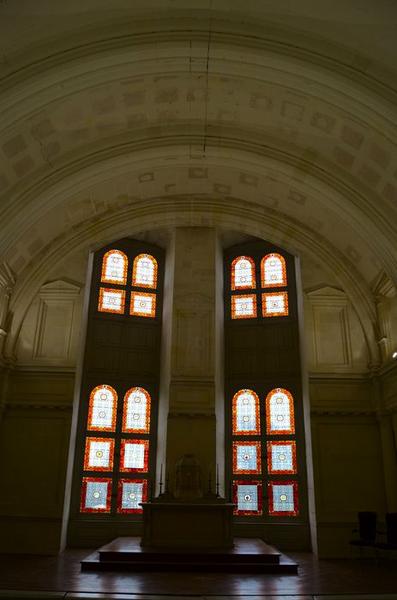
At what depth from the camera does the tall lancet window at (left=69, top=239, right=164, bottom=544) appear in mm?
13227

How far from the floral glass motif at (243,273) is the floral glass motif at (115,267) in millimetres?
3358

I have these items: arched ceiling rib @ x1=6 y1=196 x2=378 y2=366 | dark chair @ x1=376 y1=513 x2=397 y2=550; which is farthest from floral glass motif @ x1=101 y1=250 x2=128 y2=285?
dark chair @ x1=376 y1=513 x2=397 y2=550

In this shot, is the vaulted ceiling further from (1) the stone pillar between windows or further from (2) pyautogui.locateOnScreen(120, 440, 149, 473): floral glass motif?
(2) pyautogui.locateOnScreen(120, 440, 149, 473): floral glass motif

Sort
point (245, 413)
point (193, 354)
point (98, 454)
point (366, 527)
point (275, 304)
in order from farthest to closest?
1. point (275, 304)
2. point (245, 413)
3. point (98, 454)
4. point (193, 354)
5. point (366, 527)

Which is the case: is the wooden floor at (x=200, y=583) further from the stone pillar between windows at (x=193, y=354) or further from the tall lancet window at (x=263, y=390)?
the stone pillar between windows at (x=193, y=354)

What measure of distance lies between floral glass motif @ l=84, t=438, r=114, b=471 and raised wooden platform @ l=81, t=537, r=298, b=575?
Result: 441 cm

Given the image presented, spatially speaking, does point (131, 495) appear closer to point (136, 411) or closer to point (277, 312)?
point (136, 411)

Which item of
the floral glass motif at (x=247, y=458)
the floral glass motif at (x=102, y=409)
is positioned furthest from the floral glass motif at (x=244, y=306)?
the floral glass motif at (x=102, y=409)

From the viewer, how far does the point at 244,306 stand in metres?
15.4

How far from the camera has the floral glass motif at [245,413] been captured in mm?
13984

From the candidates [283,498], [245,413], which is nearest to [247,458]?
[245,413]

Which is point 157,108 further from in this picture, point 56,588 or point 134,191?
point 56,588

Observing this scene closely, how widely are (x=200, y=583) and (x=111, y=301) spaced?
9040mm

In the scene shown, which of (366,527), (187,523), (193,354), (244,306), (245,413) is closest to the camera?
(187,523)
